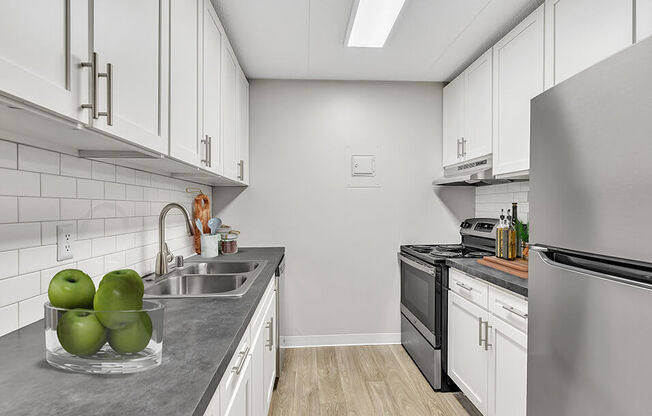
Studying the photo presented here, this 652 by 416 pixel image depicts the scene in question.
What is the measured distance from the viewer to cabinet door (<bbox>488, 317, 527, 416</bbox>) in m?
1.61

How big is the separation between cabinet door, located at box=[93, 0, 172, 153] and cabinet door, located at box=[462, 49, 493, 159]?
201cm

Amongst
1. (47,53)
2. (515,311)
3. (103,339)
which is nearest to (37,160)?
(47,53)

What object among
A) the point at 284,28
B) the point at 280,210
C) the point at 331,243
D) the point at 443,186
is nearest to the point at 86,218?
the point at 284,28

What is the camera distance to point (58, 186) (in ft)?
3.83

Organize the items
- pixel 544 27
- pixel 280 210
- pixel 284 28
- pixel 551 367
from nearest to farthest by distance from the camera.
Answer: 1. pixel 551 367
2. pixel 544 27
3. pixel 284 28
4. pixel 280 210

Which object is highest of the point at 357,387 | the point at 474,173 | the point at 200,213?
the point at 474,173

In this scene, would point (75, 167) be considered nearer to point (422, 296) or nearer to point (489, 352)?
point (489, 352)

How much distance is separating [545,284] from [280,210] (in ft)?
7.48

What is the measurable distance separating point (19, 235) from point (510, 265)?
2.10 meters

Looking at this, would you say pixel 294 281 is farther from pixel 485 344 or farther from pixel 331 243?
pixel 485 344

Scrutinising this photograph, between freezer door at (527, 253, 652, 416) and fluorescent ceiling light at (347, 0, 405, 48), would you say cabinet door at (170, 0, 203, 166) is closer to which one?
fluorescent ceiling light at (347, 0, 405, 48)

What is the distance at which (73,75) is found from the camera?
2.45 feet

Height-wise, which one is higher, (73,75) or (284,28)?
(284,28)

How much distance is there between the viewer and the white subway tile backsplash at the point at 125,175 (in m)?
1.54
